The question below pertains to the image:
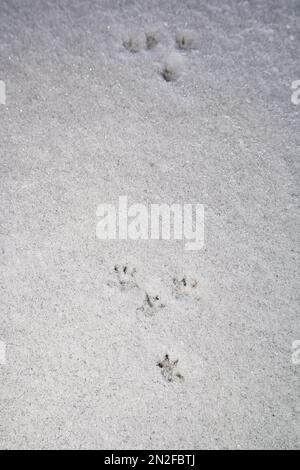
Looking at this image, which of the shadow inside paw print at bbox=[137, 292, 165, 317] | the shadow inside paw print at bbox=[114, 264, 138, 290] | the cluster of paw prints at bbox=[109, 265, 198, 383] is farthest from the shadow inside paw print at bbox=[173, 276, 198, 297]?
the shadow inside paw print at bbox=[114, 264, 138, 290]

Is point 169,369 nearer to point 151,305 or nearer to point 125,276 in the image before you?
point 151,305

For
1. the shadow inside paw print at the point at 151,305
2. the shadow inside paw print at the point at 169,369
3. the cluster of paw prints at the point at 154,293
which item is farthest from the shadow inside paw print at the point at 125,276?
the shadow inside paw print at the point at 169,369

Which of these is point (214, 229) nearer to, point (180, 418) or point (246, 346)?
point (246, 346)

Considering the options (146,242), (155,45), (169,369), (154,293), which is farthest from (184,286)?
(155,45)

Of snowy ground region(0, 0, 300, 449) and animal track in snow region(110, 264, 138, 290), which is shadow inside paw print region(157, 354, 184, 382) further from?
animal track in snow region(110, 264, 138, 290)

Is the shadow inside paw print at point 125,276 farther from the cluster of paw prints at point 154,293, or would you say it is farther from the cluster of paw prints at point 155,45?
the cluster of paw prints at point 155,45
